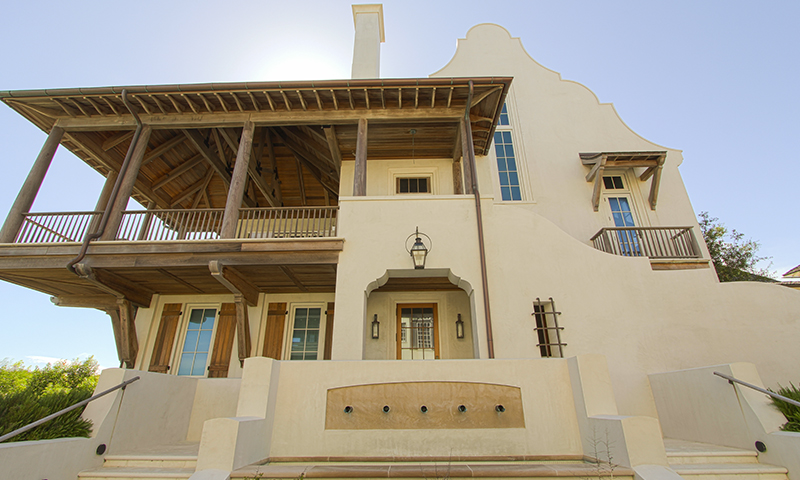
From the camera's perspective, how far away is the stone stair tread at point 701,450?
4.11 metres

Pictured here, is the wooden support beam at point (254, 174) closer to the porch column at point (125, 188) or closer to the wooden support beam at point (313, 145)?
the wooden support beam at point (313, 145)

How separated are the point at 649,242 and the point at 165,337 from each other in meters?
12.1

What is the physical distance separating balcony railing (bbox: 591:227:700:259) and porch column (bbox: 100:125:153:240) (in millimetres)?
10578

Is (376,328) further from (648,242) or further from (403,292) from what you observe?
(648,242)

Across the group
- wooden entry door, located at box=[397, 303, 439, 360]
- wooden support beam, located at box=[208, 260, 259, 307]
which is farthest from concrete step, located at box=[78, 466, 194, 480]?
wooden entry door, located at box=[397, 303, 439, 360]

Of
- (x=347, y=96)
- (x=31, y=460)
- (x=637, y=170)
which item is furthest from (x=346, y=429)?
(x=637, y=170)

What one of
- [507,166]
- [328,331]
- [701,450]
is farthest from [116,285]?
[701,450]

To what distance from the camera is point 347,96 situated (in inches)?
318

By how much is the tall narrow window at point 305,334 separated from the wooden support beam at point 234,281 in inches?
42.9

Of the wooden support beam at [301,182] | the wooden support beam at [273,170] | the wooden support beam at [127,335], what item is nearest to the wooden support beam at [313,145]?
the wooden support beam at [273,170]

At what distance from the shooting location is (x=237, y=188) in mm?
7809

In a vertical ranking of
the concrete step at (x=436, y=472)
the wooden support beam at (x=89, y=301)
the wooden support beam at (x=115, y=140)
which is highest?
the wooden support beam at (x=115, y=140)

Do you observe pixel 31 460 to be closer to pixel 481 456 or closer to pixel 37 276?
pixel 481 456

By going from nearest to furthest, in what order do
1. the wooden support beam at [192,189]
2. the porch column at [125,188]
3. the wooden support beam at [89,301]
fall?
the porch column at [125,188]
the wooden support beam at [89,301]
the wooden support beam at [192,189]
